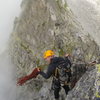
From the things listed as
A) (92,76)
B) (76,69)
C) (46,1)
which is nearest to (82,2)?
(46,1)

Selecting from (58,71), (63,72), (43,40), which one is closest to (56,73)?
(58,71)

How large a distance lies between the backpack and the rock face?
221 centimetres

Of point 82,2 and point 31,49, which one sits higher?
point 82,2

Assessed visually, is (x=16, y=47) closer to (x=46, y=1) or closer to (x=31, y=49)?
(x=31, y=49)

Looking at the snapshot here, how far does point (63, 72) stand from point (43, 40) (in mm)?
5201

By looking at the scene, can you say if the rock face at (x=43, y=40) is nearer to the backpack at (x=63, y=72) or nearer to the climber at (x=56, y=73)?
the climber at (x=56, y=73)

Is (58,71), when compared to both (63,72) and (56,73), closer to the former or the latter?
(56,73)

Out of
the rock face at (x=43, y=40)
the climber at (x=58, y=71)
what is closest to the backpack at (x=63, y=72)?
the climber at (x=58, y=71)

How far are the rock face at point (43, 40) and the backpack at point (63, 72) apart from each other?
7.27 ft

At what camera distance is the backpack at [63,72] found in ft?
39.6

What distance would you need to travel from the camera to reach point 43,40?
17.0 meters

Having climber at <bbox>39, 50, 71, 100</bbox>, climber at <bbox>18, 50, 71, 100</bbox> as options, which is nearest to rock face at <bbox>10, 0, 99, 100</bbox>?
climber at <bbox>39, 50, 71, 100</bbox>

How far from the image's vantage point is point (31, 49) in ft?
58.2

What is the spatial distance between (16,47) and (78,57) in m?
6.30
